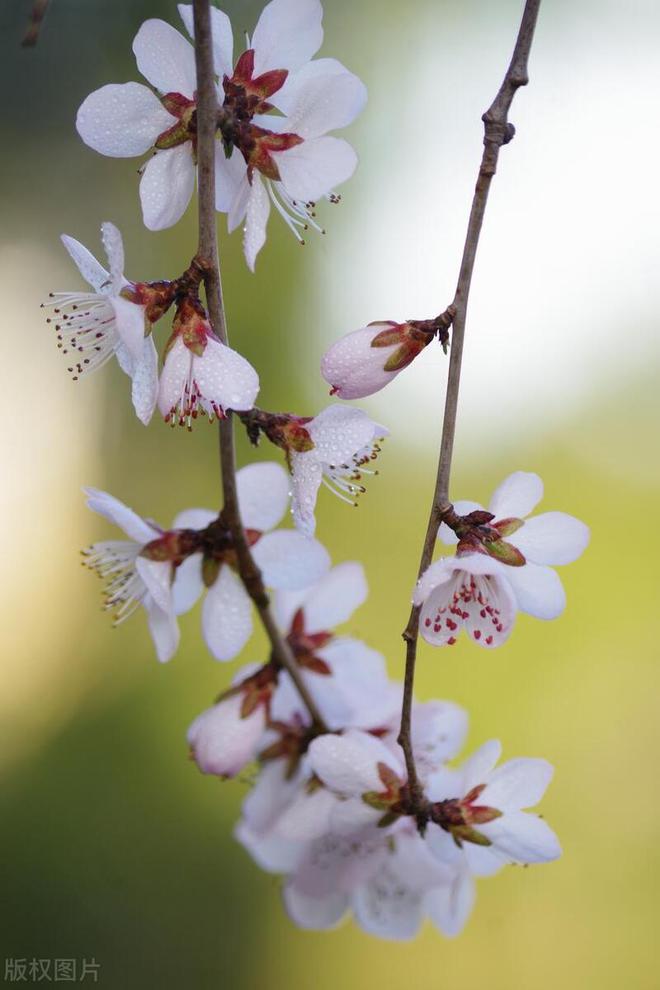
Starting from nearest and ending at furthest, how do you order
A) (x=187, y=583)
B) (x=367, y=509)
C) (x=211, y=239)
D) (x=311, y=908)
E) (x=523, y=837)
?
(x=211, y=239) < (x=523, y=837) < (x=187, y=583) < (x=311, y=908) < (x=367, y=509)

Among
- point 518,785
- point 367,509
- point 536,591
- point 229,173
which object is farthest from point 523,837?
point 367,509

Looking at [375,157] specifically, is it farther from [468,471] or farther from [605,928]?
[605,928]

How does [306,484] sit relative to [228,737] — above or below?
above

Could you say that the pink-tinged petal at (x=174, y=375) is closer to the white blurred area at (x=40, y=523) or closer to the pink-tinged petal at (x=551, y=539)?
the pink-tinged petal at (x=551, y=539)

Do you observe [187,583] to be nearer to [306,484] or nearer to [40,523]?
[306,484]

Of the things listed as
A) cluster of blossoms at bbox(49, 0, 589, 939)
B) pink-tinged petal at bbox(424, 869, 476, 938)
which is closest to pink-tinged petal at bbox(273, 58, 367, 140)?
cluster of blossoms at bbox(49, 0, 589, 939)
